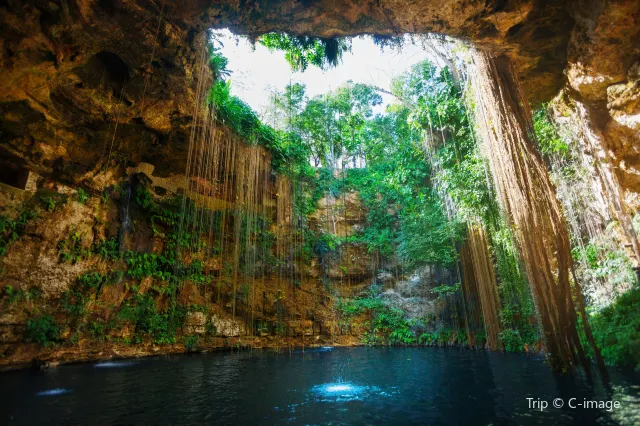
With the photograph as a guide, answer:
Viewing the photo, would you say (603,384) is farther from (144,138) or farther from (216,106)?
(144,138)

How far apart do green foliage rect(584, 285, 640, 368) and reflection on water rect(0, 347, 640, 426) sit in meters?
0.45

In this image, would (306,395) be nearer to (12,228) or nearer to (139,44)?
(139,44)

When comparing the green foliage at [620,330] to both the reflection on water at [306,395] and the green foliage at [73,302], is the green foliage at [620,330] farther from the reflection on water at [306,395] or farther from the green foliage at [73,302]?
the green foliage at [73,302]

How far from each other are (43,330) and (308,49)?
796cm

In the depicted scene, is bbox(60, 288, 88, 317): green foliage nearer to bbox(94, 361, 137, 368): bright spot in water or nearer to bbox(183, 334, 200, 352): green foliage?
bbox(94, 361, 137, 368): bright spot in water

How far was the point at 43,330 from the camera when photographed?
6484mm

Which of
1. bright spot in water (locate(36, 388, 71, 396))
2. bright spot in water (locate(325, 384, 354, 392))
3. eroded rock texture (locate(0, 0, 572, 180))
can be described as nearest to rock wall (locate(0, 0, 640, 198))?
eroded rock texture (locate(0, 0, 572, 180))

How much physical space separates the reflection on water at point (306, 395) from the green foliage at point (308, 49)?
6.02 metres

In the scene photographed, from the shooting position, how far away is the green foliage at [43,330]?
6.33 meters

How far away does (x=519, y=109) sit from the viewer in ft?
16.5

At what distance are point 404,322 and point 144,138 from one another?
35.2ft

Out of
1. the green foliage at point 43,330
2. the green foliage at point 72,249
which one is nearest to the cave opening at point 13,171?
the green foliage at point 72,249

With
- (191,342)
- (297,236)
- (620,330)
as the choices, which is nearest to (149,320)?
(191,342)

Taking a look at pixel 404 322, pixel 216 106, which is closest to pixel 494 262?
pixel 404 322
